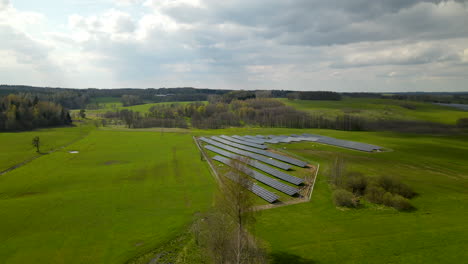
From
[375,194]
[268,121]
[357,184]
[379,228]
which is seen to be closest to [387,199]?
[375,194]

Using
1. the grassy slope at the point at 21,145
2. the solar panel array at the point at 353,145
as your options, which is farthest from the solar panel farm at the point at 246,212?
the solar panel array at the point at 353,145

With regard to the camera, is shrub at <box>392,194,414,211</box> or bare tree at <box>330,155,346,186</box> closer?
shrub at <box>392,194,414,211</box>

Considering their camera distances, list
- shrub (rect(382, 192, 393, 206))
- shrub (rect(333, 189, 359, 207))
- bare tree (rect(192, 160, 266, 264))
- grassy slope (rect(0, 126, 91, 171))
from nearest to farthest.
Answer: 1. bare tree (rect(192, 160, 266, 264))
2. shrub (rect(382, 192, 393, 206))
3. shrub (rect(333, 189, 359, 207))
4. grassy slope (rect(0, 126, 91, 171))

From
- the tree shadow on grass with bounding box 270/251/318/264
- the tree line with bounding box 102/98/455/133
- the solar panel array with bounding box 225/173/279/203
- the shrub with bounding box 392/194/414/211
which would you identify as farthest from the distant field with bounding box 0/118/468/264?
the tree line with bounding box 102/98/455/133

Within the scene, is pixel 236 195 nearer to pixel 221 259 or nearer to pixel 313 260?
pixel 221 259

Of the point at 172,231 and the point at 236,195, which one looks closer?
the point at 236,195

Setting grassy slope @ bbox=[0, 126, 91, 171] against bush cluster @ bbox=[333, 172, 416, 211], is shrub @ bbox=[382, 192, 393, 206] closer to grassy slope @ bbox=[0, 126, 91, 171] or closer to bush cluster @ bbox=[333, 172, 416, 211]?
bush cluster @ bbox=[333, 172, 416, 211]

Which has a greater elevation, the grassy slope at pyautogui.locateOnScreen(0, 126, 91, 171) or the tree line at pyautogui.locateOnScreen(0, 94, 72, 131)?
the tree line at pyautogui.locateOnScreen(0, 94, 72, 131)

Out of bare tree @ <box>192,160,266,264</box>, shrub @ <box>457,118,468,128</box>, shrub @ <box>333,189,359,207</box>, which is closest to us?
bare tree @ <box>192,160,266,264</box>

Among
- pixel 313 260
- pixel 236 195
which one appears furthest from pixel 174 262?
pixel 313 260
